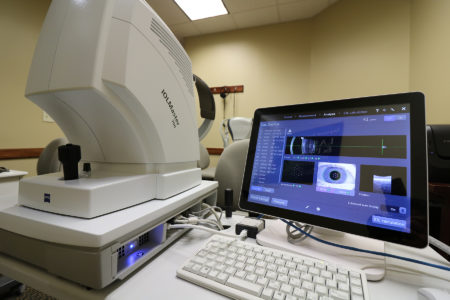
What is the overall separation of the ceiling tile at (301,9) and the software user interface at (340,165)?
244cm

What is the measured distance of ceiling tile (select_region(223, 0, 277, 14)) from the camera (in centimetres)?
232

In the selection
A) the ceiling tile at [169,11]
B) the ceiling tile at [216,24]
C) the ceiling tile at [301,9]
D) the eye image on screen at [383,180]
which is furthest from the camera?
the ceiling tile at [216,24]

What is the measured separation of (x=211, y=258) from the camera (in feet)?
1.29

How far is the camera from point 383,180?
41cm

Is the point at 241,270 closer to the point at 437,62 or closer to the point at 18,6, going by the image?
the point at 437,62

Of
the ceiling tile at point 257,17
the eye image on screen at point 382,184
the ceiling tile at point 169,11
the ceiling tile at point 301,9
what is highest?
the ceiling tile at point 169,11

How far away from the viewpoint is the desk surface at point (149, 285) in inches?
13.0

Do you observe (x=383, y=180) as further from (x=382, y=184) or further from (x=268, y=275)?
(x=268, y=275)

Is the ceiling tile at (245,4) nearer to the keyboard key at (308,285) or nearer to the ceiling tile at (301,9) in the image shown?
the ceiling tile at (301,9)

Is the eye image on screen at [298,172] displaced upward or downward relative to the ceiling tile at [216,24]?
downward

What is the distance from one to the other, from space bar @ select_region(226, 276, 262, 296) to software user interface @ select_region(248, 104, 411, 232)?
0.22 metres

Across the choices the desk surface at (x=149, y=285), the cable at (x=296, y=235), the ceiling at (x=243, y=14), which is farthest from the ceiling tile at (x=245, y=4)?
the desk surface at (x=149, y=285)

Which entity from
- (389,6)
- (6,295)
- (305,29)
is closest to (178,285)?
(6,295)

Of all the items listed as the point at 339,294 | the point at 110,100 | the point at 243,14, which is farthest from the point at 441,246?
the point at 243,14
